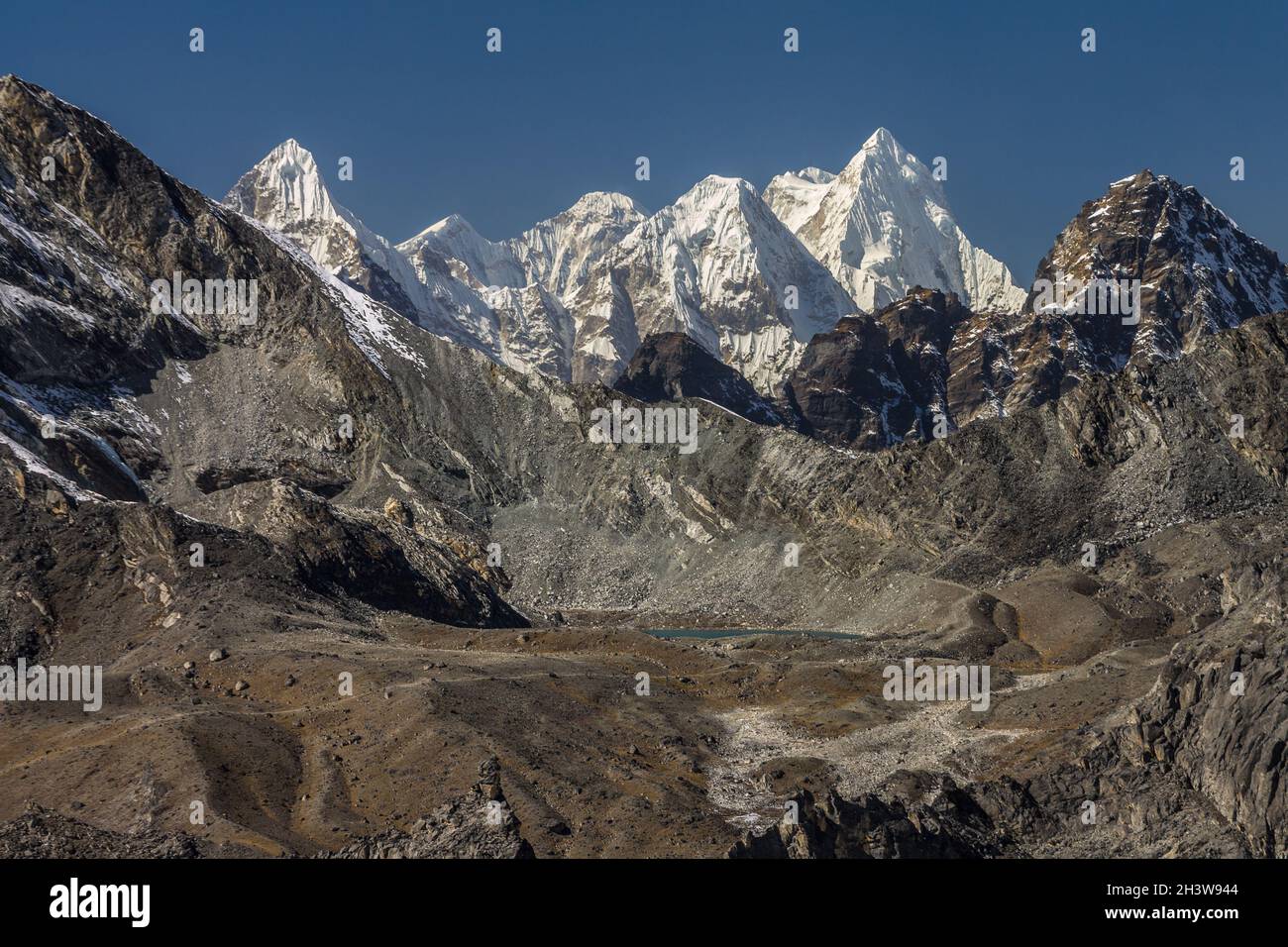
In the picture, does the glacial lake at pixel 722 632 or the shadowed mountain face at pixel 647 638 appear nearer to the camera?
the shadowed mountain face at pixel 647 638

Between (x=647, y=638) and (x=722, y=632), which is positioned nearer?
(x=647, y=638)

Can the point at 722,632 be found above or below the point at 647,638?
above

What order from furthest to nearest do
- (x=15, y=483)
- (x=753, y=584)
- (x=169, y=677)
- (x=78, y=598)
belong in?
(x=753, y=584) < (x=15, y=483) < (x=78, y=598) < (x=169, y=677)

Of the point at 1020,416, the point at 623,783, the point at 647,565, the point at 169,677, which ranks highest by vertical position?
the point at 1020,416

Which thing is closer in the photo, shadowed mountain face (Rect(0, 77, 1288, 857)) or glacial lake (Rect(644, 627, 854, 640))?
shadowed mountain face (Rect(0, 77, 1288, 857))

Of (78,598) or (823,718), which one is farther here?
(78,598)
